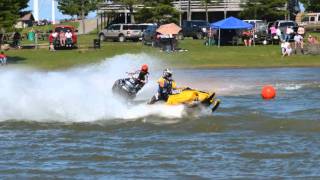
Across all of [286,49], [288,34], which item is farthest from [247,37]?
[286,49]

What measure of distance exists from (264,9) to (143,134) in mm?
56988

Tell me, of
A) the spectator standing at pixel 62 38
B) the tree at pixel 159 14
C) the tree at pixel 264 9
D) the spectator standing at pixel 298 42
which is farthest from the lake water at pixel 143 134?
the tree at pixel 264 9

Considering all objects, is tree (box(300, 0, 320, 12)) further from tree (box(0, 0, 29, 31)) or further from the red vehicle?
tree (box(0, 0, 29, 31))

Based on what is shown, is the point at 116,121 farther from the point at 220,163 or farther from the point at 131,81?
the point at 220,163

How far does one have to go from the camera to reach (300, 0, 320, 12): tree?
78644 millimetres

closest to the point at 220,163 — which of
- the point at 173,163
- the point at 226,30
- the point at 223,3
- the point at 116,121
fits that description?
the point at 173,163

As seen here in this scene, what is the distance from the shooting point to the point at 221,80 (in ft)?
110

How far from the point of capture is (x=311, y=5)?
79375mm

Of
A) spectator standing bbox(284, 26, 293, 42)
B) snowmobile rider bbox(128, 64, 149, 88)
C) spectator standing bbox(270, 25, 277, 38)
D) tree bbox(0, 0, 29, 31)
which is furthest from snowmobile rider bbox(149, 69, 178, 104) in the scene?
spectator standing bbox(270, 25, 277, 38)

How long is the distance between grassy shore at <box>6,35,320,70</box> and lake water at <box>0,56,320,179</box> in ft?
47.8

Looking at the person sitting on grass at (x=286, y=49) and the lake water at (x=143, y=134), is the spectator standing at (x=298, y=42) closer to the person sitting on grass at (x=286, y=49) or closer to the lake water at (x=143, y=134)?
the person sitting on grass at (x=286, y=49)

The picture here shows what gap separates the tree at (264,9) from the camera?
7312 centimetres

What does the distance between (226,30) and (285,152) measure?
38.7m

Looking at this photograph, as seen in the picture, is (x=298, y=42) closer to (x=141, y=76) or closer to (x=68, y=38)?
(x=68, y=38)
